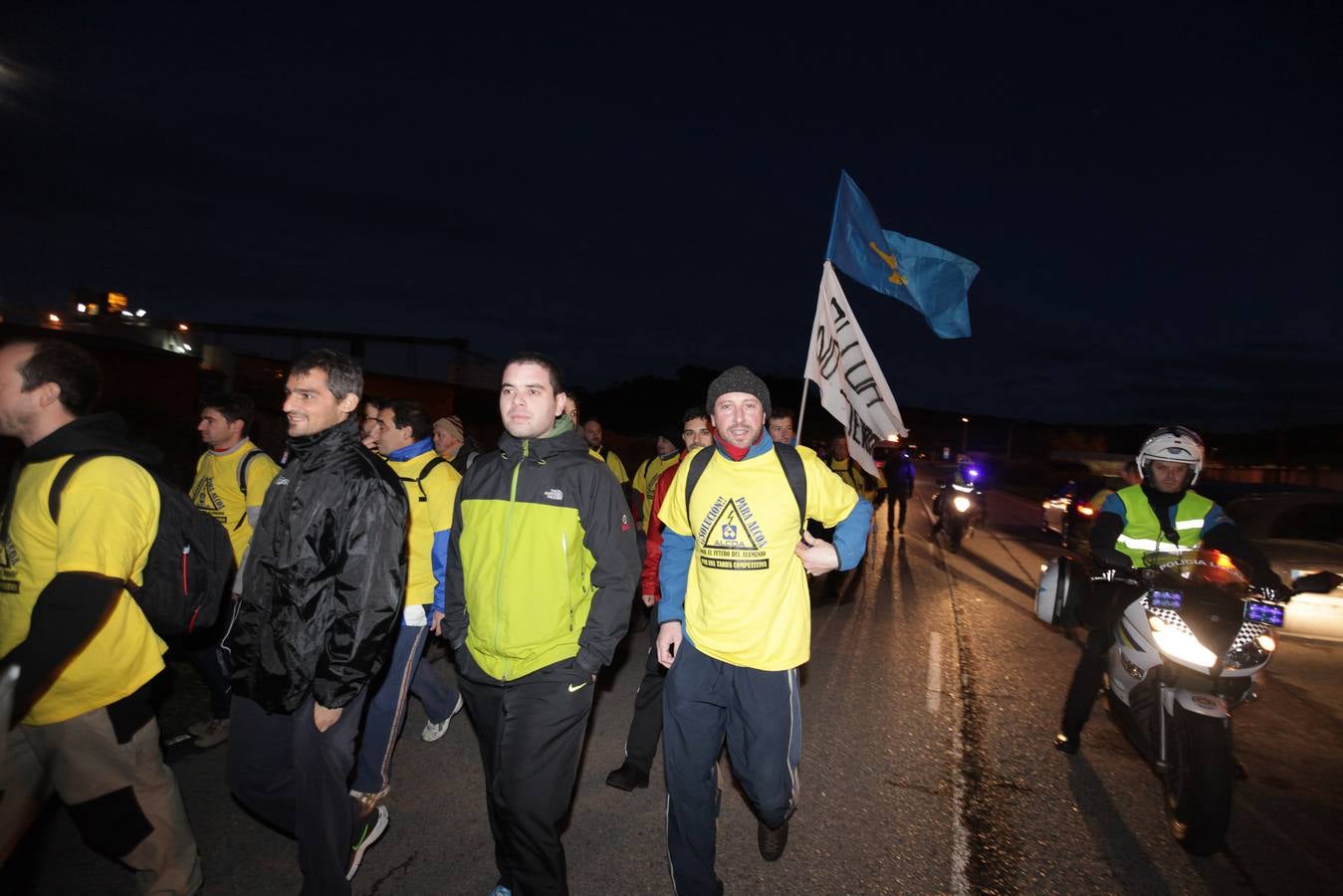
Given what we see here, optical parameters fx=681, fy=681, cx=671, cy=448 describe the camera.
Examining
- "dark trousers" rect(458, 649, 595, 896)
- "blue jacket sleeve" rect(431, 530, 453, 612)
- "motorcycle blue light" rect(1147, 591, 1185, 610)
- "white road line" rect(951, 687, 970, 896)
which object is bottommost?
"white road line" rect(951, 687, 970, 896)

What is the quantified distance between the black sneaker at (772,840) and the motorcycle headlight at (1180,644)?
2263 millimetres

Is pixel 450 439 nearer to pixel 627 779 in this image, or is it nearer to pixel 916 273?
pixel 627 779

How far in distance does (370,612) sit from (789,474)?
5.94 feet


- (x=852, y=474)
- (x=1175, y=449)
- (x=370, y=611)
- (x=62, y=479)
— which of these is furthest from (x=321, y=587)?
(x=852, y=474)

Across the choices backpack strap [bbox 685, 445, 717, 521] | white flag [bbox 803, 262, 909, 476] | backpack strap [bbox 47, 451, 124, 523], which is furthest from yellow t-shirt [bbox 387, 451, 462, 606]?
white flag [bbox 803, 262, 909, 476]

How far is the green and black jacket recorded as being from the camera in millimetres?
2670

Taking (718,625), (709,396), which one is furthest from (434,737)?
(709,396)

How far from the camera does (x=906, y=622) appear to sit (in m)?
8.00

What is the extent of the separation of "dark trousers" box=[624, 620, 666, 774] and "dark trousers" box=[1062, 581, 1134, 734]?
273cm

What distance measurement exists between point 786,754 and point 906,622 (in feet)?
17.9

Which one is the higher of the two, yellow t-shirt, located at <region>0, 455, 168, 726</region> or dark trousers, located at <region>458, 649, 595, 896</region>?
yellow t-shirt, located at <region>0, 455, 168, 726</region>

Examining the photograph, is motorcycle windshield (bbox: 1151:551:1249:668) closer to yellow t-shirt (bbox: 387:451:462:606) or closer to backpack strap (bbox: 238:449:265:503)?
yellow t-shirt (bbox: 387:451:462:606)

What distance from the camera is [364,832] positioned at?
3172mm

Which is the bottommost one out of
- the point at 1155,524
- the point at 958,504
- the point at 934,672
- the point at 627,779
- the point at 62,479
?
the point at 627,779
